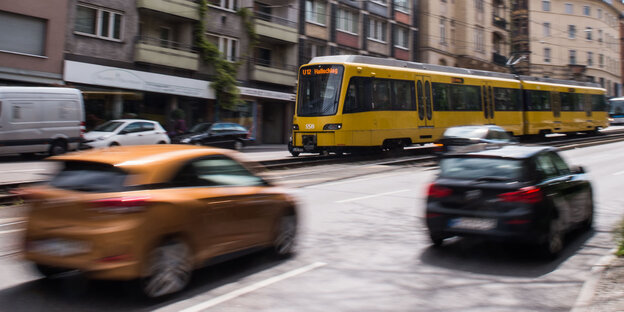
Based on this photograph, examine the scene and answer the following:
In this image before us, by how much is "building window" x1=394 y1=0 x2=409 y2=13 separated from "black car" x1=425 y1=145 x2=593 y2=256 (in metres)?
38.9

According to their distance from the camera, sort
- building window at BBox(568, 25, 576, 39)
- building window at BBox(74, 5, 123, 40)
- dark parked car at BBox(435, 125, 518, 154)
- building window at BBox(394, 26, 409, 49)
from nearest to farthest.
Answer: dark parked car at BBox(435, 125, 518, 154) < building window at BBox(74, 5, 123, 40) < building window at BBox(394, 26, 409, 49) < building window at BBox(568, 25, 576, 39)

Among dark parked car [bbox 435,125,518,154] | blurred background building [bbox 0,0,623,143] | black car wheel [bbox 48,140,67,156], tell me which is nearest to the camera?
dark parked car [bbox 435,125,518,154]

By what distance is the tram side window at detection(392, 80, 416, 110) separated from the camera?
797 inches

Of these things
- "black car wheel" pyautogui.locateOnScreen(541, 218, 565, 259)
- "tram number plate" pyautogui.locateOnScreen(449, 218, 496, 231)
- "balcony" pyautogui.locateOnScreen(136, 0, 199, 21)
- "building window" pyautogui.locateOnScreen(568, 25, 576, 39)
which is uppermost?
"building window" pyautogui.locateOnScreen(568, 25, 576, 39)

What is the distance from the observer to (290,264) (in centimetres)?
647

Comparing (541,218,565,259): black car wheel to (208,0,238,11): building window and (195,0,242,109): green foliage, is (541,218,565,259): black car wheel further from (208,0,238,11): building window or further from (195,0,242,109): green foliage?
(208,0,238,11): building window

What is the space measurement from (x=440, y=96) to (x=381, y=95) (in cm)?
377

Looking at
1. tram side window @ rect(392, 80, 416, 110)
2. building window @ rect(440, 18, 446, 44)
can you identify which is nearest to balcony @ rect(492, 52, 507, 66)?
building window @ rect(440, 18, 446, 44)

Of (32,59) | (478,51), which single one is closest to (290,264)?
(32,59)

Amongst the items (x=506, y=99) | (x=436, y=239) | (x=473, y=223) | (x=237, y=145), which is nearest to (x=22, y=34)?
(x=237, y=145)

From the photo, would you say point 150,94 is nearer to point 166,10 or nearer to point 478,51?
point 166,10

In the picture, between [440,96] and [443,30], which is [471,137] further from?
[443,30]

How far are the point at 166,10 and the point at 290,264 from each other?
24.5m

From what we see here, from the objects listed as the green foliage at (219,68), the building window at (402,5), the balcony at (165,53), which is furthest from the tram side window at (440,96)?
the building window at (402,5)
